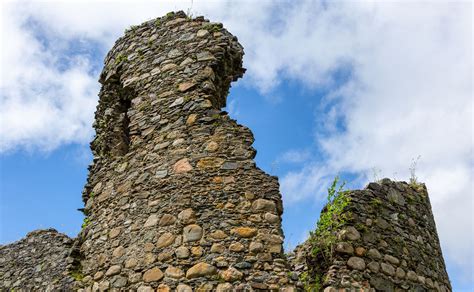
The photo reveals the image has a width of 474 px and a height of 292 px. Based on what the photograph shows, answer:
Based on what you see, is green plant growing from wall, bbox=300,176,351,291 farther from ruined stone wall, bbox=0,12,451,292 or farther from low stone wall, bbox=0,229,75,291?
low stone wall, bbox=0,229,75,291

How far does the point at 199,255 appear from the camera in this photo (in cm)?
509

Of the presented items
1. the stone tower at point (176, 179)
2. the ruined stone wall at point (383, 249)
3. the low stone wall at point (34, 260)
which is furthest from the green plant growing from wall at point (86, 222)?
the low stone wall at point (34, 260)

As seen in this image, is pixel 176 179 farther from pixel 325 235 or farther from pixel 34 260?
pixel 34 260

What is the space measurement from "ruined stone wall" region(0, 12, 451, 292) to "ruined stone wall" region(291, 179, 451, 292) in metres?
0.02

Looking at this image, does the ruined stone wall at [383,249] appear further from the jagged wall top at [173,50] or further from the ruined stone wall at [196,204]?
the jagged wall top at [173,50]

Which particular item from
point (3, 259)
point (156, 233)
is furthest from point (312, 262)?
point (3, 259)

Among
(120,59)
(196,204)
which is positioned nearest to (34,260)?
(120,59)

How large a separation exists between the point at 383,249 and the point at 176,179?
268 centimetres

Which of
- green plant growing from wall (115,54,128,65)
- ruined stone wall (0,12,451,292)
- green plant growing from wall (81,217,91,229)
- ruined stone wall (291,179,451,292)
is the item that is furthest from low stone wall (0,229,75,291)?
ruined stone wall (291,179,451,292)

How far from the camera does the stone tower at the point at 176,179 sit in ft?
16.7

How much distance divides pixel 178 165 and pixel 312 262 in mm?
1982

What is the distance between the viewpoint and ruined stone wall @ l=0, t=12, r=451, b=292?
16.8 ft

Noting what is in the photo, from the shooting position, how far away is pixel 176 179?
5.66 m

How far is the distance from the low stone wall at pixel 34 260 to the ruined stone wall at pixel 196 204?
3.67m
